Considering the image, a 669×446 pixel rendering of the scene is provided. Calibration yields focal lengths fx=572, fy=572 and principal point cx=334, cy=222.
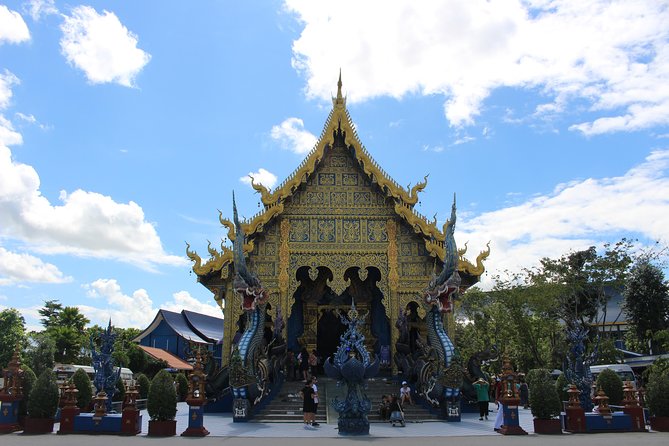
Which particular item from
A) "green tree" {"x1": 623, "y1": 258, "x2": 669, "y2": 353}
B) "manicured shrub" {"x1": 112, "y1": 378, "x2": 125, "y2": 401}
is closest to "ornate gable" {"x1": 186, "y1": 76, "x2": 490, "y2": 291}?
"manicured shrub" {"x1": 112, "y1": 378, "x2": 125, "y2": 401}

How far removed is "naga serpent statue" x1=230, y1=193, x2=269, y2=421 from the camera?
1317 centimetres

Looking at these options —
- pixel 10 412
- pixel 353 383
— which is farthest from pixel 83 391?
pixel 353 383

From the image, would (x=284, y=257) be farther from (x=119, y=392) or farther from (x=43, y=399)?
(x=43, y=399)

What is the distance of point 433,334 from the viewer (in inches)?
581

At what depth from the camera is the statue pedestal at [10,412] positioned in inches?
437

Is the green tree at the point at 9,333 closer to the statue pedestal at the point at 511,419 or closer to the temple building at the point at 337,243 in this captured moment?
the temple building at the point at 337,243

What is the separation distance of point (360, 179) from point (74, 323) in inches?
835

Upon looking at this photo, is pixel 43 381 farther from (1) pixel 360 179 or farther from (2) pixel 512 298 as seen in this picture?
(2) pixel 512 298

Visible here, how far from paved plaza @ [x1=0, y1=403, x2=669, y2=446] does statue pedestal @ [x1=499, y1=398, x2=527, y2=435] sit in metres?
0.20

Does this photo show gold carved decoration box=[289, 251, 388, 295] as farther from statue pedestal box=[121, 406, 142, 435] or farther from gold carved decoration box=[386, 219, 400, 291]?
statue pedestal box=[121, 406, 142, 435]

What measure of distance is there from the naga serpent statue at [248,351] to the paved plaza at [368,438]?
91 centimetres

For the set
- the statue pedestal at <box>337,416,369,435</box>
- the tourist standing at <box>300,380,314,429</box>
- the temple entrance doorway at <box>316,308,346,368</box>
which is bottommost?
the statue pedestal at <box>337,416,369,435</box>

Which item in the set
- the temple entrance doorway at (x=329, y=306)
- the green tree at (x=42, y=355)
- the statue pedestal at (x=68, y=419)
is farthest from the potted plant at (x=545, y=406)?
the green tree at (x=42, y=355)

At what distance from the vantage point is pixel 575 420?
11.0 m
